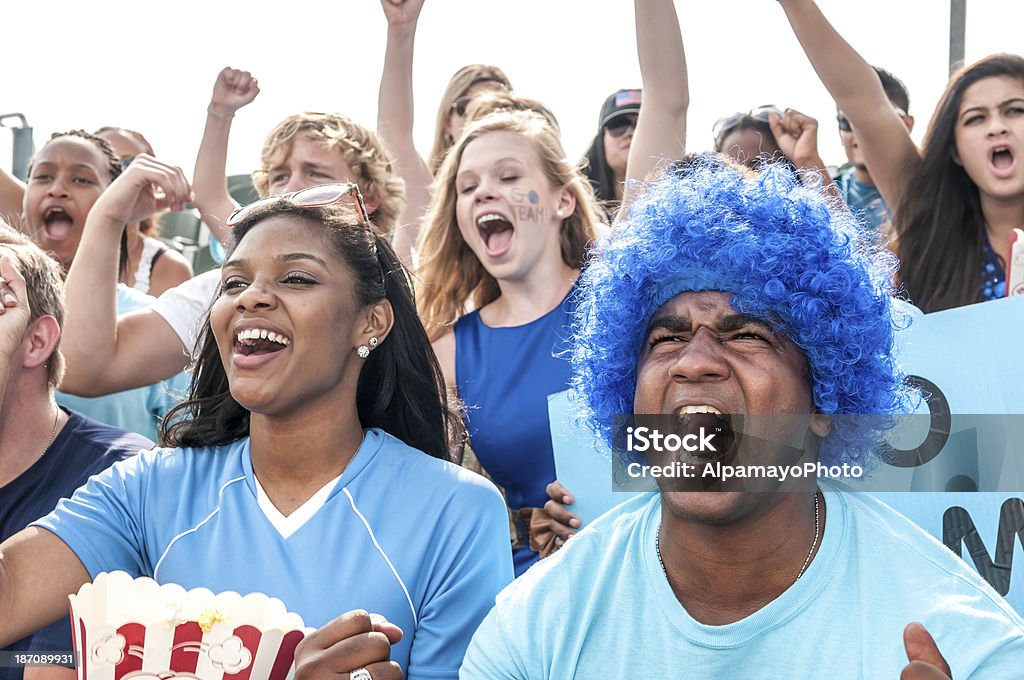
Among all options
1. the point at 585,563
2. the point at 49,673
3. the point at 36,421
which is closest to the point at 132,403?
the point at 36,421

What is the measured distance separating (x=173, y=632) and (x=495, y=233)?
2047 millimetres

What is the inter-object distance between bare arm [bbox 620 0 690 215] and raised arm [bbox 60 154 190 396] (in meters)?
1.48

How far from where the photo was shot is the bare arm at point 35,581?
239cm

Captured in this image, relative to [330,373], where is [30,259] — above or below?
above

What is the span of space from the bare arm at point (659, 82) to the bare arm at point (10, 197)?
2.78m

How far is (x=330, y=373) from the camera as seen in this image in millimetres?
2715

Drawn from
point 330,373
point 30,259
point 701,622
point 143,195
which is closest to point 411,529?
point 330,373

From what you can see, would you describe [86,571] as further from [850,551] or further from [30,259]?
[850,551]

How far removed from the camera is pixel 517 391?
3.52 metres

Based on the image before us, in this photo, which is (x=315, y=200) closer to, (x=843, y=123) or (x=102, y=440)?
(x=102, y=440)

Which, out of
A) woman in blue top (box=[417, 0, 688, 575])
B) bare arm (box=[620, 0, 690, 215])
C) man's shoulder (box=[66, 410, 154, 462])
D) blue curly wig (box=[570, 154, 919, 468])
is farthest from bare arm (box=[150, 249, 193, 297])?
blue curly wig (box=[570, 154, 919, 468])

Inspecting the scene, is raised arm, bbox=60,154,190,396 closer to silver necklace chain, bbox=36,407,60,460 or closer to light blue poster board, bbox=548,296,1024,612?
silver necklace chain, bbox=36,407,60,460

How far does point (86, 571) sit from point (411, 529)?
677mm

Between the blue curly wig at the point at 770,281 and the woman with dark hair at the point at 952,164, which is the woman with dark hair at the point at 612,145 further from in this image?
the blue curly wig at the point at 770,281
